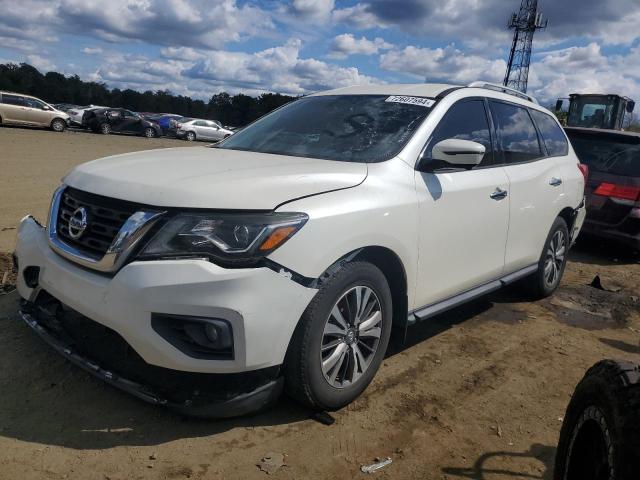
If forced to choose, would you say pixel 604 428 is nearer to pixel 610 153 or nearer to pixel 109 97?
pixel 610 153

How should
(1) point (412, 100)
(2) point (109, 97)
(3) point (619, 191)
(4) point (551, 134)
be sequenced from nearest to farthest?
(1) point (412, 100), (4) point (551, 134), (3) point (619, 191), (2) point (109, 97)

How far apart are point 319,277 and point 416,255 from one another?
867mm

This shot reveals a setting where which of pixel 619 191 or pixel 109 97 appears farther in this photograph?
pixel 109 97

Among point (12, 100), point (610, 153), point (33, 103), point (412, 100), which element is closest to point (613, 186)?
point (610, 153)

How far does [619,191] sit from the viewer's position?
725 centimetres

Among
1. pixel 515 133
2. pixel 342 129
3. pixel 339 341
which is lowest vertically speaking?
pixel 339 341

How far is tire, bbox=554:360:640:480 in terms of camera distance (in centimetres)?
175

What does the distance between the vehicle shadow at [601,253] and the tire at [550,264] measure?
2.10m

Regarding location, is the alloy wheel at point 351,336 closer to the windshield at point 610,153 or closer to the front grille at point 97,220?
the front grille at point 97,220

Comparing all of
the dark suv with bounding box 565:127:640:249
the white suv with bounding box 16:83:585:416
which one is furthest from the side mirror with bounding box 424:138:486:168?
the dark suv with bounding box 565:127:640:249

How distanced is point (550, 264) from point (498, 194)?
171 centimetres

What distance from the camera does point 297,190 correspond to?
283 cm

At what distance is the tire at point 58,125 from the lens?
25078 millimetres

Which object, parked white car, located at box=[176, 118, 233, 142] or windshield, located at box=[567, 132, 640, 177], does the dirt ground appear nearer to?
windshield, located at box=[567, 132, 640, 177]
